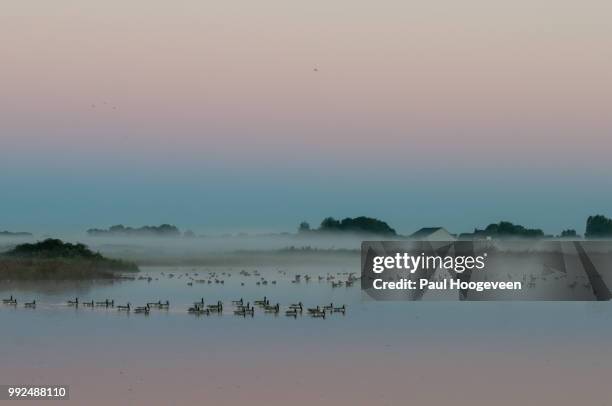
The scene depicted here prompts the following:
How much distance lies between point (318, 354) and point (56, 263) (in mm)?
41490

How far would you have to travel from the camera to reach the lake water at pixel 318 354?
27.6 m

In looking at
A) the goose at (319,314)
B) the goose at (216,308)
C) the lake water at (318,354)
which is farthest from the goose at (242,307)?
the goose at (319,314)

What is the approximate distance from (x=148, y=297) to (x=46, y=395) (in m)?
31.6

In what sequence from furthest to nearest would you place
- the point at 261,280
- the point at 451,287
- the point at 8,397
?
1. the point at 261,280
2. the point at 451,287
3. the point at 8,397

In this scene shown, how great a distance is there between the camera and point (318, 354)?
34781 millimetres

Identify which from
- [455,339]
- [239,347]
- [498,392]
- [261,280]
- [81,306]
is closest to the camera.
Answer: [498,392]

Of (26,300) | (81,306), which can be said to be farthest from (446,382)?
(26,300)

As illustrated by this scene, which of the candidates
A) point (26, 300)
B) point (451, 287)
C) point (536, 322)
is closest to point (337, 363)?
point (536, 322)

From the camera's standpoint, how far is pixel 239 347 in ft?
120

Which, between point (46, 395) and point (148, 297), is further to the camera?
point (148, 297)

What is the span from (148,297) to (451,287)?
22.4 m

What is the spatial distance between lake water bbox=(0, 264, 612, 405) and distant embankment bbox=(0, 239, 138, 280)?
14.6m

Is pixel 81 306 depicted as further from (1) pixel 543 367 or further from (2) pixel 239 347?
(1) pixel 543 367

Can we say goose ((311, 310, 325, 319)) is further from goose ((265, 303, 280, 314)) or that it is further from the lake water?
goose ((265, 303, 280, 314))
